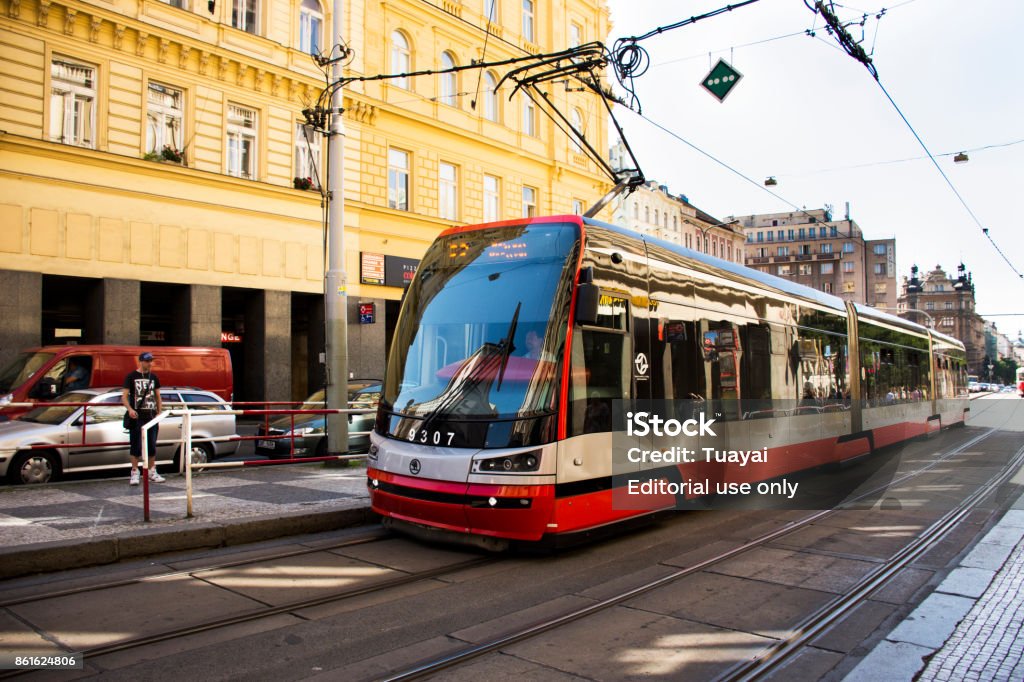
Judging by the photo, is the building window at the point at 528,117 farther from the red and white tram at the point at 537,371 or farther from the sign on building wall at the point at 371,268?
the red and white tram at the point at 537,371

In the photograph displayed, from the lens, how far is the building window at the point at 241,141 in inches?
840

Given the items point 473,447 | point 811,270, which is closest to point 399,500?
point 473,447

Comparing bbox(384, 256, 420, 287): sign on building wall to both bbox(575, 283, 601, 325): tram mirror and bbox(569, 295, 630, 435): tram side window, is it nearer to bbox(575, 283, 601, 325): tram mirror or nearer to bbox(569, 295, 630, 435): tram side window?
bbox(569, 295, 630, 435): tram side window

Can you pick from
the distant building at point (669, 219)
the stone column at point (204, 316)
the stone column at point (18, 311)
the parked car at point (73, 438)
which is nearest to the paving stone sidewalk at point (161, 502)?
the parked car at point (73, 438)

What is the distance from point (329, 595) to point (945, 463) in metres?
13.8

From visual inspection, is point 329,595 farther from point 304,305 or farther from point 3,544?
point 304,305

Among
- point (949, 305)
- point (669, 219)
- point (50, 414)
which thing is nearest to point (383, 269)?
point (50, 414)

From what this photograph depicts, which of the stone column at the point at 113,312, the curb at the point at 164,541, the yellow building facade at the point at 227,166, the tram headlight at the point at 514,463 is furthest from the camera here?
the stone column at the point at 113,312

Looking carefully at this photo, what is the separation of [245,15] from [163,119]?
4203 millimetres

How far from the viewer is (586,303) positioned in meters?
6.77

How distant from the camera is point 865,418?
565 inches

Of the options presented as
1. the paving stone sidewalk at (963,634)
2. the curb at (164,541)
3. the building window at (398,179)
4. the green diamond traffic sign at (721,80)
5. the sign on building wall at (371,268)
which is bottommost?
the paving stone sidewalk at (963,634)

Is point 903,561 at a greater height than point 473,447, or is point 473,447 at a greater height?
point 473,447

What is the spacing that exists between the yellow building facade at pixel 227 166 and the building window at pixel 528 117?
44.8 inches
